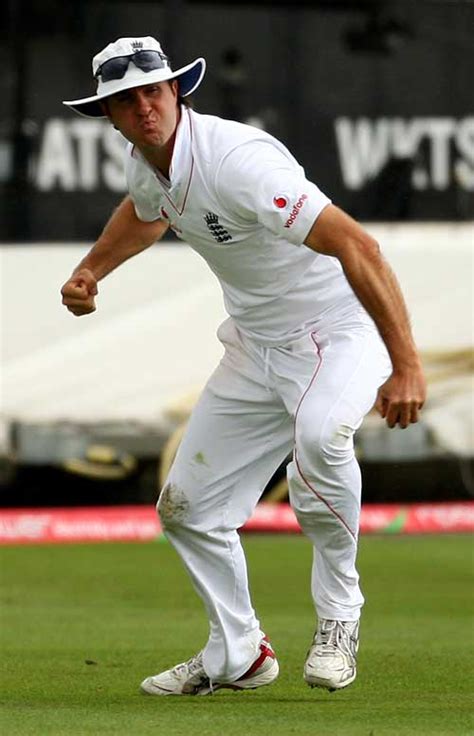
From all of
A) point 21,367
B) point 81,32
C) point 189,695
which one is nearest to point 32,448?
point 21,367

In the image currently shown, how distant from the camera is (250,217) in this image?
510cm

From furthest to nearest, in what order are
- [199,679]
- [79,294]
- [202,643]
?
1. [202,643]
2. [199,679]
3. [79,294]

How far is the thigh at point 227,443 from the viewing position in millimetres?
5508

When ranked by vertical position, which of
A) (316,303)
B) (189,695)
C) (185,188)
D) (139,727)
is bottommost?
(189,695)

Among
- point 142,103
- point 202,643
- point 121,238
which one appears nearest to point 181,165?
point 142,103

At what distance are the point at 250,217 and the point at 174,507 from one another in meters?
0.97

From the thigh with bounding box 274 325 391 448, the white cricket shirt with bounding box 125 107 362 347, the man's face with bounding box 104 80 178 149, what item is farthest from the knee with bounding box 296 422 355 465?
the man's face with bounding box 104 80 178 149

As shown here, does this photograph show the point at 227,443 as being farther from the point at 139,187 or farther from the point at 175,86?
the point at 175,86

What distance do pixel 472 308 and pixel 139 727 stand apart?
10216 mm

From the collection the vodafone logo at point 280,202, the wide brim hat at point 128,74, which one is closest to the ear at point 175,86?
the wide brim hat at point 128,74

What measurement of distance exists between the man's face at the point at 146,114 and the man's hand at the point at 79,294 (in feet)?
1.77

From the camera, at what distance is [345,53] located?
583 inches

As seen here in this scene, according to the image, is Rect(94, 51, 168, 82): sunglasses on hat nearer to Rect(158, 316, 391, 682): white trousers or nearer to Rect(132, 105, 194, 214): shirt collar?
Rect(132, 105, 194, 214): shirt collar

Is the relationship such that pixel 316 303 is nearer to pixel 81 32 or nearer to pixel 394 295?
pixel 394 295
